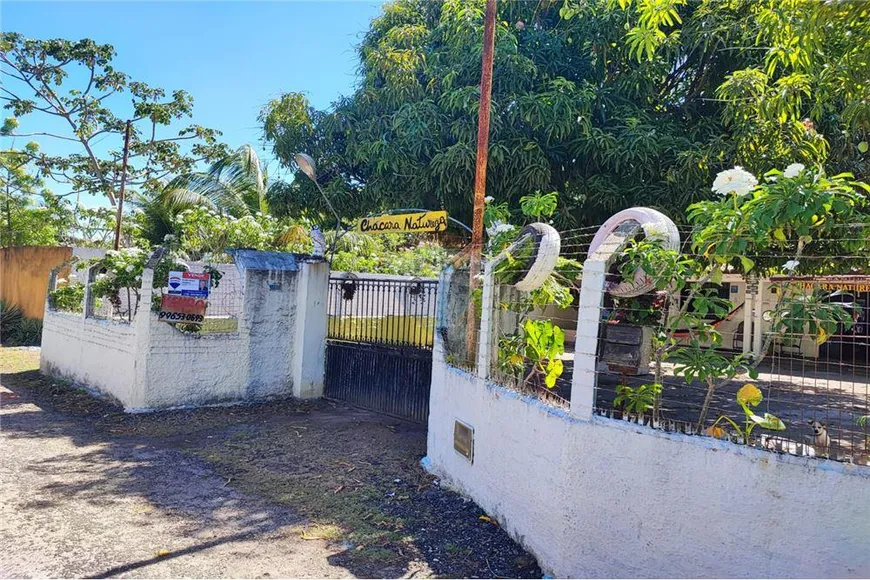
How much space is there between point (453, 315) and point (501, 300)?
1.14 metres

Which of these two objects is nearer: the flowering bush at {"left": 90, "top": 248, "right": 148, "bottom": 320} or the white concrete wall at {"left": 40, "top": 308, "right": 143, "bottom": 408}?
the white concrete wall at {"left": 40, "top": 308, "right": 143, "bottom": 408}

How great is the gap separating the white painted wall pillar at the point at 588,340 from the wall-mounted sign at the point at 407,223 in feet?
9.22

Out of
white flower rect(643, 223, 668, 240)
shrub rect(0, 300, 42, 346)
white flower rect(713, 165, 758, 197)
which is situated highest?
white flower rect(713, 165, 758, 197)

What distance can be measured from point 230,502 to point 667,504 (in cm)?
342

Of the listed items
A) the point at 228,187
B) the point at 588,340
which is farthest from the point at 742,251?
the point at 228,187

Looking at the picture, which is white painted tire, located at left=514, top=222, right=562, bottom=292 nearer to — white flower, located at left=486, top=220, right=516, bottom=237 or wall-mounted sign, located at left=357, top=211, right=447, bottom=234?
white flower, located at left=486, top=220, right=516, bottom=237

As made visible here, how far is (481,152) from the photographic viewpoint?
17.6 feet

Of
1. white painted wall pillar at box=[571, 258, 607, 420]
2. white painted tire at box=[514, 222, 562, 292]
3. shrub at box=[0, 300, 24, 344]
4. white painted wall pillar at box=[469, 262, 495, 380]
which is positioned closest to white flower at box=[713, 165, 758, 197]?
white painted wall pillar at box=[571, 258, 607, 420]

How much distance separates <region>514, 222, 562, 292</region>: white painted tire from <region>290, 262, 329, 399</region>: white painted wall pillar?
489cm

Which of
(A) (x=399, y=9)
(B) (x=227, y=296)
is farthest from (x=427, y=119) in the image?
(B) (x=227, y=296)

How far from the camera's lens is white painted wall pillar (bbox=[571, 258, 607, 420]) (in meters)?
3.61

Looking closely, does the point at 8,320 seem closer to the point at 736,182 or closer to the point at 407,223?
the point at 407,223

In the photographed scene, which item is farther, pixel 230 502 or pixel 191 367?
pixel 191 367

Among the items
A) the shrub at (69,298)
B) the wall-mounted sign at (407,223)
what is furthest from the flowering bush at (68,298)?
the wall-mounted sign at (407,223)
